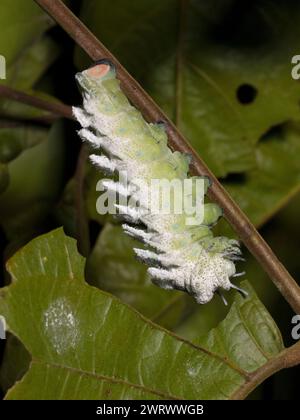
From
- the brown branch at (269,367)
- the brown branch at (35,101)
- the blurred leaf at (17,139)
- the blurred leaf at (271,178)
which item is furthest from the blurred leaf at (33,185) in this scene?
the brown branch at (269,367)

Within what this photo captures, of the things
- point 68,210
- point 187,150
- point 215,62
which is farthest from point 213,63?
point 187,150

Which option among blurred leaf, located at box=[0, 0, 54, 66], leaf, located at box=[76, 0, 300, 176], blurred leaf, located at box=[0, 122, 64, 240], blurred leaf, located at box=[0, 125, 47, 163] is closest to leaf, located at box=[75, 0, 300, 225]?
leaf, located at box=[76, 0, 300, 176]

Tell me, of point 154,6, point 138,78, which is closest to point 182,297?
point 138,78

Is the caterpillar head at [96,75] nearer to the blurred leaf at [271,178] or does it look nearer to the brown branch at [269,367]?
the brown branch at [269,367]

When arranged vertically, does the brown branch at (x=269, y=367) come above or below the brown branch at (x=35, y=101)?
below

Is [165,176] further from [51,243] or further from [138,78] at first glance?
[138,78]

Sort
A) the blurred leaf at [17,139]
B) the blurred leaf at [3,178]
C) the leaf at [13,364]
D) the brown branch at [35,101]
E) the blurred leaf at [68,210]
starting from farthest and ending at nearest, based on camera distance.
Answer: the blurred leaf at [68,210], the blurred leaf at [17,139], the blurred leaf at [3,178], the brown branch at [35,101], the leaf at [13,364]

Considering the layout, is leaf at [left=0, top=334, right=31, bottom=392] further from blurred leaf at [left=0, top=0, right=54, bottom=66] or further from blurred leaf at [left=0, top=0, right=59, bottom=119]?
blurred leaf at [left=0, top=0, right=54, bottom=66]
